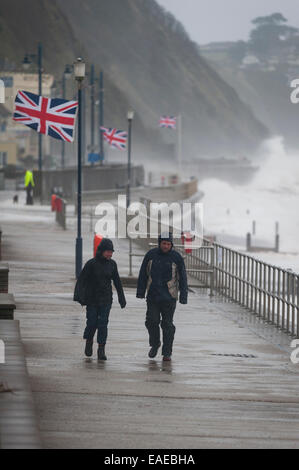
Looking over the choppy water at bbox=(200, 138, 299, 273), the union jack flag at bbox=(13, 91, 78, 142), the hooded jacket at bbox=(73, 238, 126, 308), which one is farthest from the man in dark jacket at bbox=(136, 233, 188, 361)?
the choppy water at bbox=(200, 138, 299, 273)

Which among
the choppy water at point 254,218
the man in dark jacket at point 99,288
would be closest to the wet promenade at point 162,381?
the man in dark jacket at point 99,288

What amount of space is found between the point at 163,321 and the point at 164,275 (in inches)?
25.4

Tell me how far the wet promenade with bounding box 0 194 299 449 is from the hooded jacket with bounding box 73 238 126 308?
767 millimetres

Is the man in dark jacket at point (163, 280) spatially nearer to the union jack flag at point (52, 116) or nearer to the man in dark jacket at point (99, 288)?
the man in dark jacket at point (99, 288)

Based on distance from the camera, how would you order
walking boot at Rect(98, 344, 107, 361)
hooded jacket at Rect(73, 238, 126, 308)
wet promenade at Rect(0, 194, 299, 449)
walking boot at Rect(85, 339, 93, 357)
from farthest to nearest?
walking boot at Rect(85, 339, 93, 357) < walking boot at Rect(98, 344, 107, 361) < hooded jacket at Rect(73, 238, 126, 308) < wet promenade at Rect(0, 194, 299, 449)

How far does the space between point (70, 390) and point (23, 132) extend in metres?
91.0

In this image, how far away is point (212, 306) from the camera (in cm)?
2105

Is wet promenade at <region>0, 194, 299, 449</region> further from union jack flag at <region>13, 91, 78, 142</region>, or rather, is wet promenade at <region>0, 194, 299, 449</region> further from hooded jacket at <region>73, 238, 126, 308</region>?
union jack flag at <region>13, 91, 78, 142</region>

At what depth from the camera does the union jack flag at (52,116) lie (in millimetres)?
24641

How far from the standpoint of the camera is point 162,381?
11.9 meters

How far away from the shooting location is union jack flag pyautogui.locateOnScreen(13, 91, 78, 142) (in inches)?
970

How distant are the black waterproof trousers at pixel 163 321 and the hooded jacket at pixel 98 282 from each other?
431mm

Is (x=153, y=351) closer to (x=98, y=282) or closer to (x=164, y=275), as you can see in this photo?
(x=164, y=275)
